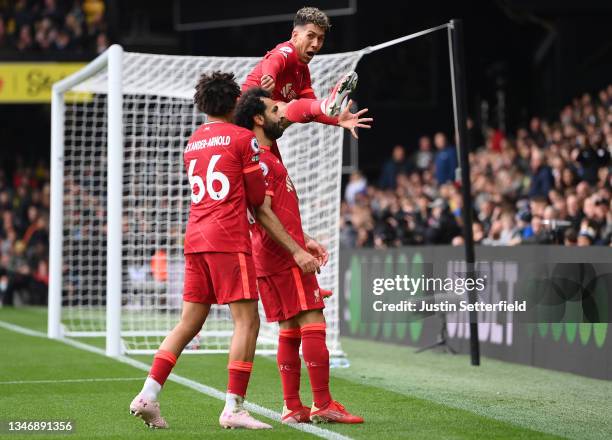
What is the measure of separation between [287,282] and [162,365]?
2.94ft

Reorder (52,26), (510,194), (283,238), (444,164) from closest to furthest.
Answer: (283,238)
(510,194)
(444,164)
(52,26)

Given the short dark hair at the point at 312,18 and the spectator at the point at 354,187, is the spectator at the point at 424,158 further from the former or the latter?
the short dark hair at the point at 312,18

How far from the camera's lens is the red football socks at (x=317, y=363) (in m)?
6.94

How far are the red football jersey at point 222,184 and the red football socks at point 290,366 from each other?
719 mm

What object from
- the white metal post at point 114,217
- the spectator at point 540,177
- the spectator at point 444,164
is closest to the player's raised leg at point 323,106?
the white metal post at point 114,217

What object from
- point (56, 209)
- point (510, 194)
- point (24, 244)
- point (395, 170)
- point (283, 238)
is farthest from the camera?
point (24, 244)

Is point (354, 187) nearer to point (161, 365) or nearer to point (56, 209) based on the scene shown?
point (56, 209)

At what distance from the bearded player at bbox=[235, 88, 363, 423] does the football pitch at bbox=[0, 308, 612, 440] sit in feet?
0.68

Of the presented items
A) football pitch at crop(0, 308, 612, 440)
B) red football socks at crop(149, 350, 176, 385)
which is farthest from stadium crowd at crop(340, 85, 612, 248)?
red football socks at crop(149, 350, 176, 385)

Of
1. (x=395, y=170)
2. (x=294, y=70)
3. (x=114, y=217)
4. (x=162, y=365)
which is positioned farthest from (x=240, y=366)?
(x=395, y=170)

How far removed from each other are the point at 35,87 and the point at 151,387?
20093 mm

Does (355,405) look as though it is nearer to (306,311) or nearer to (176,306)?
(306,311)

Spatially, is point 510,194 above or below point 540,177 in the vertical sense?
below

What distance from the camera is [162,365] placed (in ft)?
21.9
